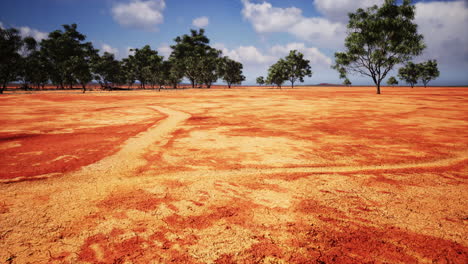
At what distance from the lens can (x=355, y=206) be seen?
136 inches

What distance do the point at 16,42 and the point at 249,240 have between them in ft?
186

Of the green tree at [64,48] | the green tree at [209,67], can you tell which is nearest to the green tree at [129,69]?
the green tree at [64,48]

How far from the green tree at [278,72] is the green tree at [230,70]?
33.6 feet

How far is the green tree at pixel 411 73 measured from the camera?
7088cm

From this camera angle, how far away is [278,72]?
77.1m

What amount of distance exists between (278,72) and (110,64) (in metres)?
55.2

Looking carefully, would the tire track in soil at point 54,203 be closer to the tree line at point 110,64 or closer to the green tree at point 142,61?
the tree line at point 110,64

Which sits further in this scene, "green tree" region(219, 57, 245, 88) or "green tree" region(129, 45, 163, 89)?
"green tree" region(219, 57, 245, 88)

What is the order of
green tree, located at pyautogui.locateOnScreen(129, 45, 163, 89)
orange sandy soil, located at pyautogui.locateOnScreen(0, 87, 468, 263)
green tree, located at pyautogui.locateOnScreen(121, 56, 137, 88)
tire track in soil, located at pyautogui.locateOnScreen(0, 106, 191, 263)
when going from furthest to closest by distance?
green tree, located at pyautogui.locateOnScreen(121, 56, 137, 88) < green tree, located at pyautogui.locateOnScreen(129, 45, 163, 89) < tire track in soil, located at pyautogui.locateOnScreen(0, 106, 191, 263) < orange sandy soil, located at pyautogui.locateOnScreen(0, 87, 468, 263)

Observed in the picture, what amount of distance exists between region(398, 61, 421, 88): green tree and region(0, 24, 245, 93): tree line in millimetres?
54738

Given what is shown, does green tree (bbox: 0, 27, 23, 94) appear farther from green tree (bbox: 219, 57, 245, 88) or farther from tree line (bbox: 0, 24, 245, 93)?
green tree (bbox: 219, 57, 245, 88)

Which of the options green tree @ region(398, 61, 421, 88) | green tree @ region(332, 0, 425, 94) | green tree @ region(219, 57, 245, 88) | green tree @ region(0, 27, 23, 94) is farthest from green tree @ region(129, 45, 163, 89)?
green tree @ region(398, 61, 421, 88)

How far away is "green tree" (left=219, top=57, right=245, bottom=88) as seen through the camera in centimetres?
7444

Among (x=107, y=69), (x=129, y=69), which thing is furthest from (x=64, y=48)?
(x=129, y=69)
